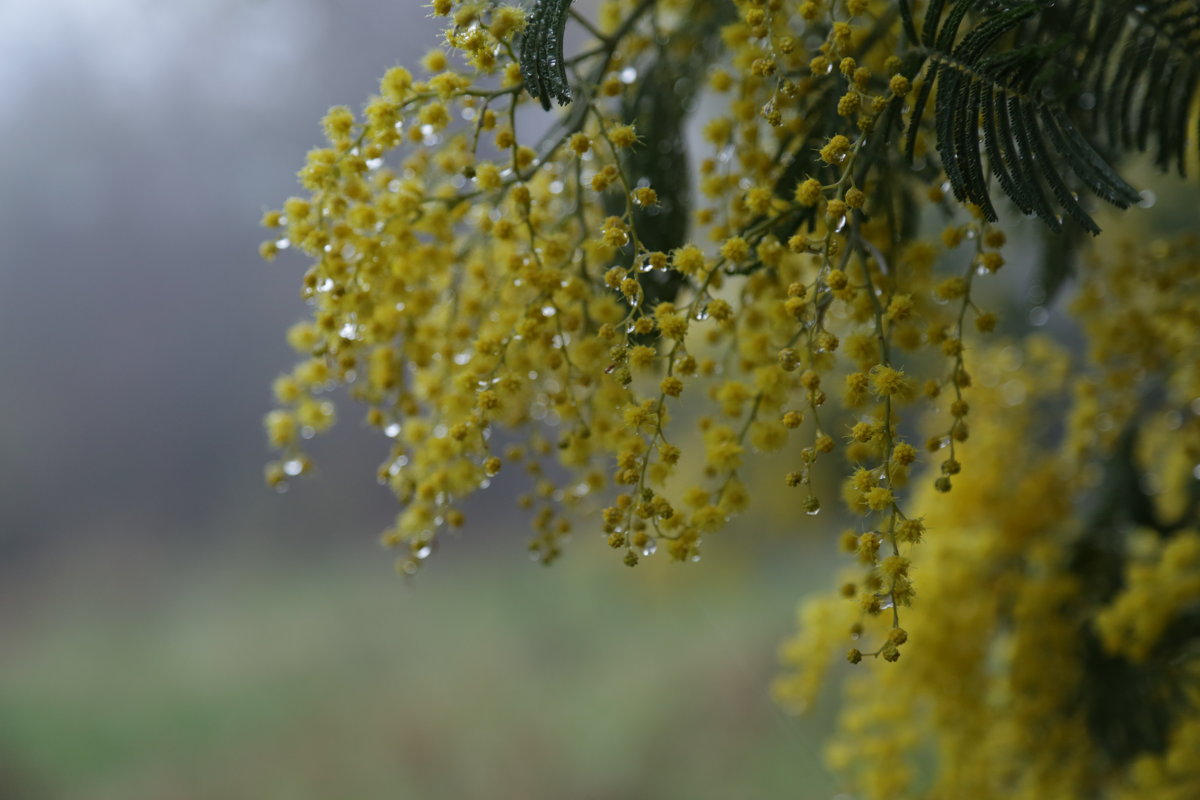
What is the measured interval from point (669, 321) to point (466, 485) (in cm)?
17

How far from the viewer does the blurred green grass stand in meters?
1.11

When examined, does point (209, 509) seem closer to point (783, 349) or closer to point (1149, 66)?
point (783, 349)

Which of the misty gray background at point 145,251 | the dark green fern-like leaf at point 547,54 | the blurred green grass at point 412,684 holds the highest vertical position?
the misty gray background at point 145,251

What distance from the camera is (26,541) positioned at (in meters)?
Answer: 1.10

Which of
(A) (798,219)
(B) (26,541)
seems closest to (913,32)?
(A) (798,219)

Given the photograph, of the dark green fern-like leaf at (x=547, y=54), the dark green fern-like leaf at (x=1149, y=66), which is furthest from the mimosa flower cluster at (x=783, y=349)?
the dark green fern-like leaf at (x=1149, y=66)

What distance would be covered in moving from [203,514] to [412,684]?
0.35 metres

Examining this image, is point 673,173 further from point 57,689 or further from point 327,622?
point 57,689

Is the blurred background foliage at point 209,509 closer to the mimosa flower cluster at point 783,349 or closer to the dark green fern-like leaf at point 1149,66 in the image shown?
the mimosa flower cluster at point 783,349

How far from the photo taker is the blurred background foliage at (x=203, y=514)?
110 cm

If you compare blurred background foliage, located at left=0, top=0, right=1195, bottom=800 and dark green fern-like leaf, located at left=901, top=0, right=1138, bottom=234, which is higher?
blurred background foliage, located at left=0, top=0, right=1195, bottom=800

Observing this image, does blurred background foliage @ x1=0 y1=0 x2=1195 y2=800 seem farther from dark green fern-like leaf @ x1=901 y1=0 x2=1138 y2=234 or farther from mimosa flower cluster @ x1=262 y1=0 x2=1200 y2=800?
dark green fern-like leaf @ x1=901 y1=0 x2=1138 y2=234

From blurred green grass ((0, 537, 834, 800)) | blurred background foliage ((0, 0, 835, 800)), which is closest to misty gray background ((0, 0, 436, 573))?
blurred background foliage ((0, 0, 835, 800))

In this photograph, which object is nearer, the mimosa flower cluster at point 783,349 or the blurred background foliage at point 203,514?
the mimosa flower cluster at point 783,349
